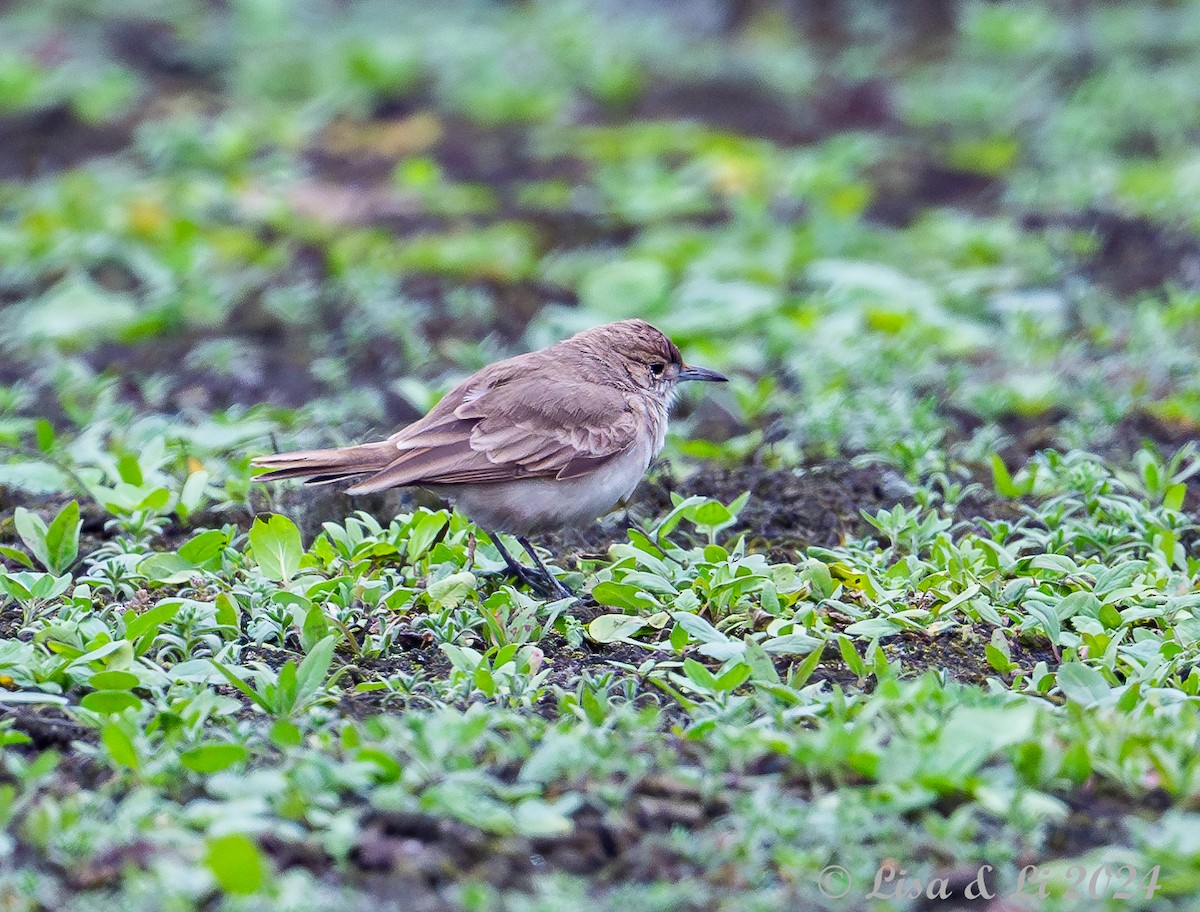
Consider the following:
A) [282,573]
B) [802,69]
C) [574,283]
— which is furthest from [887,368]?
[802,69]

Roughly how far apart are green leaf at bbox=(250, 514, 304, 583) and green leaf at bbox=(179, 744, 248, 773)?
4.29 feet

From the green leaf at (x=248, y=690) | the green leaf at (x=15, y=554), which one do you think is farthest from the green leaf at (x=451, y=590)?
the green leaf at (x=15, y=554)

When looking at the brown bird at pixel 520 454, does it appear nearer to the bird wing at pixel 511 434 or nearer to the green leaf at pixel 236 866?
the bird wing at pixel 511 434

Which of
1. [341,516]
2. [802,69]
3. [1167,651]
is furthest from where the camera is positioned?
[802,69]

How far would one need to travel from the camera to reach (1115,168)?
10961mm

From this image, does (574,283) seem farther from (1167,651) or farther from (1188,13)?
(1188,13)

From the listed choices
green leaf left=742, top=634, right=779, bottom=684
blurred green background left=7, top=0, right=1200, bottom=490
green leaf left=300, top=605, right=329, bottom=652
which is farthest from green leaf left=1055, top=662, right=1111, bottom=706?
blurred green background left=7, top=0, right=1200, bottom=490

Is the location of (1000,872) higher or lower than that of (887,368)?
higher

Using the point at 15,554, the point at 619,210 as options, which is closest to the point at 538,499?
the point at 15,554

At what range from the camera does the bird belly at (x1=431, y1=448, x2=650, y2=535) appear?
18.4 ft

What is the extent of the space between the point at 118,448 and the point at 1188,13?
39.2ft

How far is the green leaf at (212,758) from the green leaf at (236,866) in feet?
1.59

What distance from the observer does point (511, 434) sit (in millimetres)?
5734

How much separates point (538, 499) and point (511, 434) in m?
0.29
